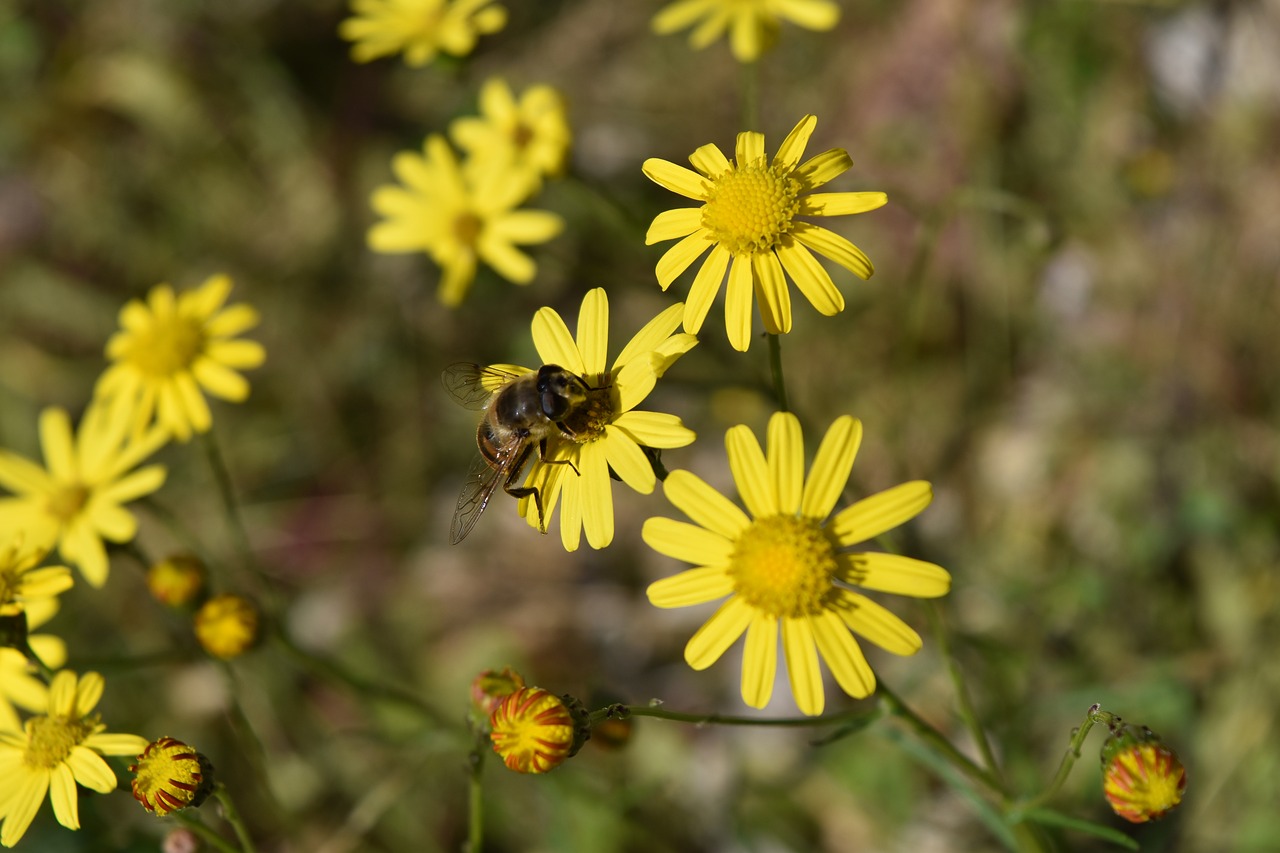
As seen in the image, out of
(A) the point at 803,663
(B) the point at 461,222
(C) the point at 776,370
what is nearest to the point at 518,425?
(C) the point at 776,370

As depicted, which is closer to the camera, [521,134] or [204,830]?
[204,830]

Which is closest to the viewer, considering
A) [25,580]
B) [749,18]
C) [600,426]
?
[600,426]

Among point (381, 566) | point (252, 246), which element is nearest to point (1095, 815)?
point (381, 566)

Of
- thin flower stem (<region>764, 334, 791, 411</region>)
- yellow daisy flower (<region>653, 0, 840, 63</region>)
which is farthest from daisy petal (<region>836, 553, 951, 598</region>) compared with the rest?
yellow daisy flower (<region>653, 0, 840, 63</region>)

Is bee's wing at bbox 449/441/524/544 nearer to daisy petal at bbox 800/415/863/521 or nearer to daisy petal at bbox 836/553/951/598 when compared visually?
daisy petal at bbox 800/415/863/521

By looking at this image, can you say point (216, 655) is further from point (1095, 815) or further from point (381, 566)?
point (1095, 815)

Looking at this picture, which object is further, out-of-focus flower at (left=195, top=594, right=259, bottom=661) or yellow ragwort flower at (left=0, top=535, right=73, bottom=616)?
out-of-focus flower at (left=195, top=594, right=259, bottom=661)

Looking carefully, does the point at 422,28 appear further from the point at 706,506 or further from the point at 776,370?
the point at 706,506
